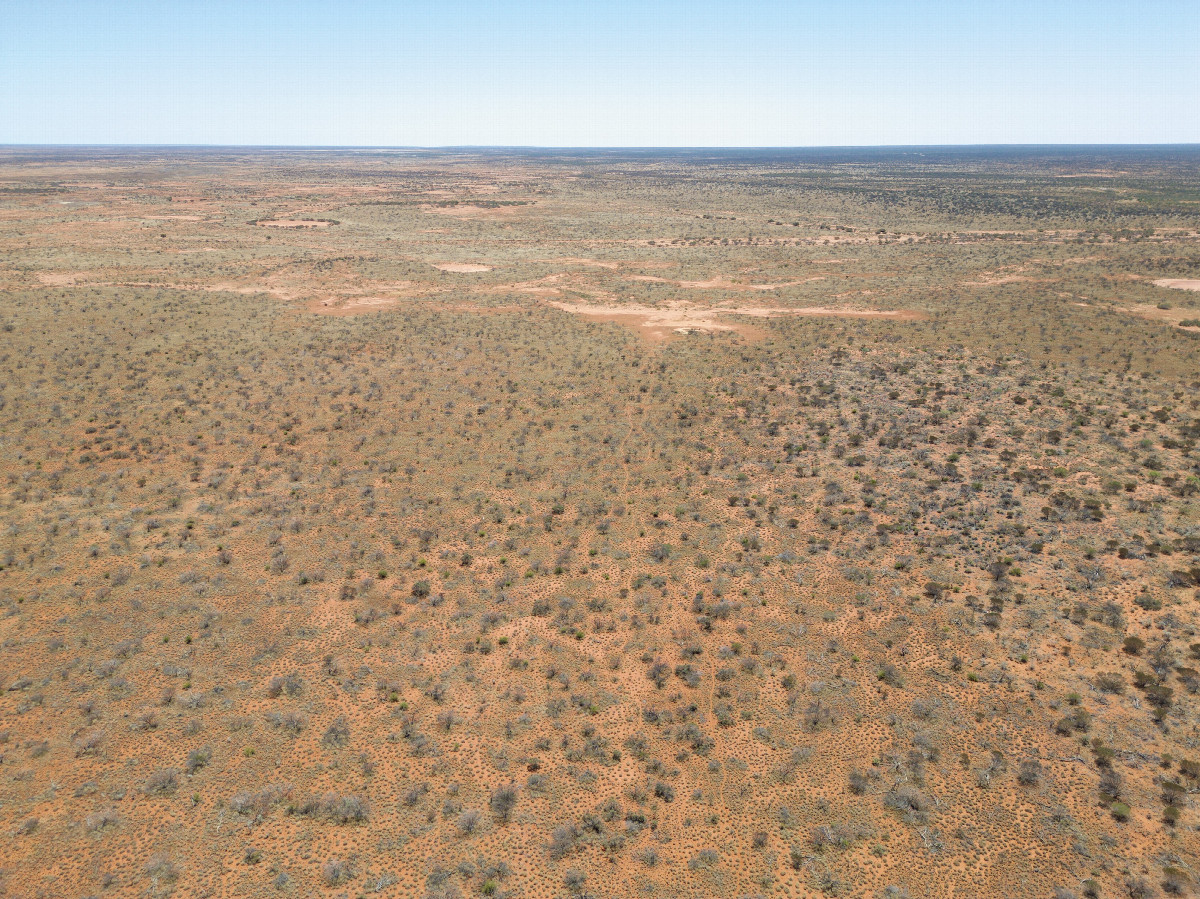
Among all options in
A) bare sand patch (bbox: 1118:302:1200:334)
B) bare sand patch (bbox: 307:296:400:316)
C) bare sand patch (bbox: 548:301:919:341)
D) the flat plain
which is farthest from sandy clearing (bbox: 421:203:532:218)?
bare sand patch (bbox: 1118:302:1200:334)

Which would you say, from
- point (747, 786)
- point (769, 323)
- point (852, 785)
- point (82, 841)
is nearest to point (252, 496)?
point (82, 841)

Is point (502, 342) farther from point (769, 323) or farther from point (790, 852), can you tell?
point (790, 852)

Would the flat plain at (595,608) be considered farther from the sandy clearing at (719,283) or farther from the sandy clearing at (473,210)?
the sandy clearing at (473,210)

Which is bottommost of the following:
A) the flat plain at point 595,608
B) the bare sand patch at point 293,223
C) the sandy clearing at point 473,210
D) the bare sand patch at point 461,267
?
the flat plain at point 595,608

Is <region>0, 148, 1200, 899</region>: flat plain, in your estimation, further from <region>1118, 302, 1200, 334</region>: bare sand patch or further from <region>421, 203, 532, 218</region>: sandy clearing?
<region>421, 203, 532, 218</region>: sandy clearing

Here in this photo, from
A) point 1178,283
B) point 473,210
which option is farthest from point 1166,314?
point 473,210

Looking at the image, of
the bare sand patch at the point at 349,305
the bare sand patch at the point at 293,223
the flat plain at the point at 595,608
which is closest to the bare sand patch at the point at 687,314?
the flat plain at the point at 595,608

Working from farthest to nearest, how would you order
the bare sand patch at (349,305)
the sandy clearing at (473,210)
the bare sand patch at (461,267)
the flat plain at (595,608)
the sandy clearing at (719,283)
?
the sandy clearing at (473,210)
the bare sand patch at (461,267)
the sandy clearing at (719,283)
the bare sand patch at (349,305)
the flat plain at (595,608)

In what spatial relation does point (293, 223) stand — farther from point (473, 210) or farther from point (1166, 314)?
point (1166, 314)
